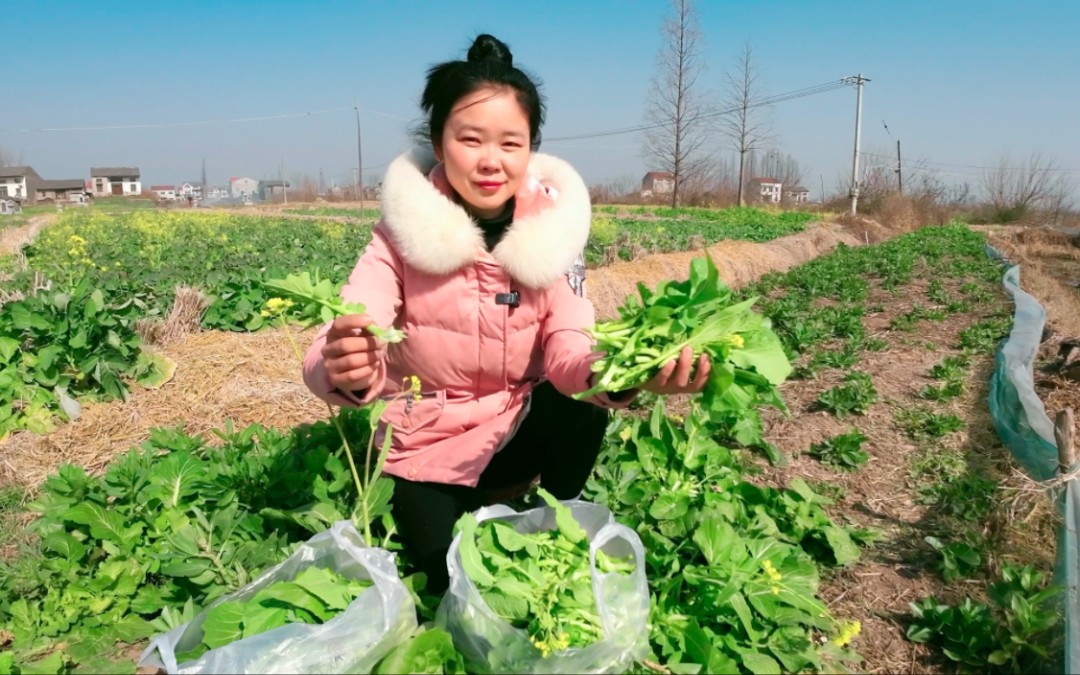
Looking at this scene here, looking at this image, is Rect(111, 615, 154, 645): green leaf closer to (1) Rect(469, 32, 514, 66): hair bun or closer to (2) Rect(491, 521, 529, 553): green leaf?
(2) Rect(491, 521, 529, 553): green leaf

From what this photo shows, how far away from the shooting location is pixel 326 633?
1.58 metres

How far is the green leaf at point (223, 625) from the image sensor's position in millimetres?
1638

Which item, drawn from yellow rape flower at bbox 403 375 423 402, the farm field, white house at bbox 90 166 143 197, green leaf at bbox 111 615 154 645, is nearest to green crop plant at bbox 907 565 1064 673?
the farm field

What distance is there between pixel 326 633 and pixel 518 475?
1.05 meters

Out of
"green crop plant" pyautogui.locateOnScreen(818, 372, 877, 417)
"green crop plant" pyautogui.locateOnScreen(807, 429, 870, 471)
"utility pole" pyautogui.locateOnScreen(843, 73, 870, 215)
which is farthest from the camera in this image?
"utility pole" pyautogui.locateOnScreen(843, 73, 870, 215)

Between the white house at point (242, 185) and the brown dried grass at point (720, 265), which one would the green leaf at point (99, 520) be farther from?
the white house at point (242, 185)

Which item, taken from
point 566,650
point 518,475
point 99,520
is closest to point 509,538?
point 566,650

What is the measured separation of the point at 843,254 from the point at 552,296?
13.3 metres

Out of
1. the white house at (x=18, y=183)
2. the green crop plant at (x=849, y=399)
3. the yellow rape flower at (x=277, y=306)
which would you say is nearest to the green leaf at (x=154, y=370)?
the yellow rape flower at (x=277, y=306)

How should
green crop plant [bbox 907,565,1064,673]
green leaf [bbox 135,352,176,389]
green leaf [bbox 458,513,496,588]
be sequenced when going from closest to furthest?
1. green leaf [bbox 458,513,496,588]
2. green crop plant [bbox 907,565,1064,673]
3. green leaf [bbox 135,352,176,389]

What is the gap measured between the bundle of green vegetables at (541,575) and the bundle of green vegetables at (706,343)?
1.43ft

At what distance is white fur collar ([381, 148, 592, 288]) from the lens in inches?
81.7

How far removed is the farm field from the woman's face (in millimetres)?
966

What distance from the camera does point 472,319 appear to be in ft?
7.20
